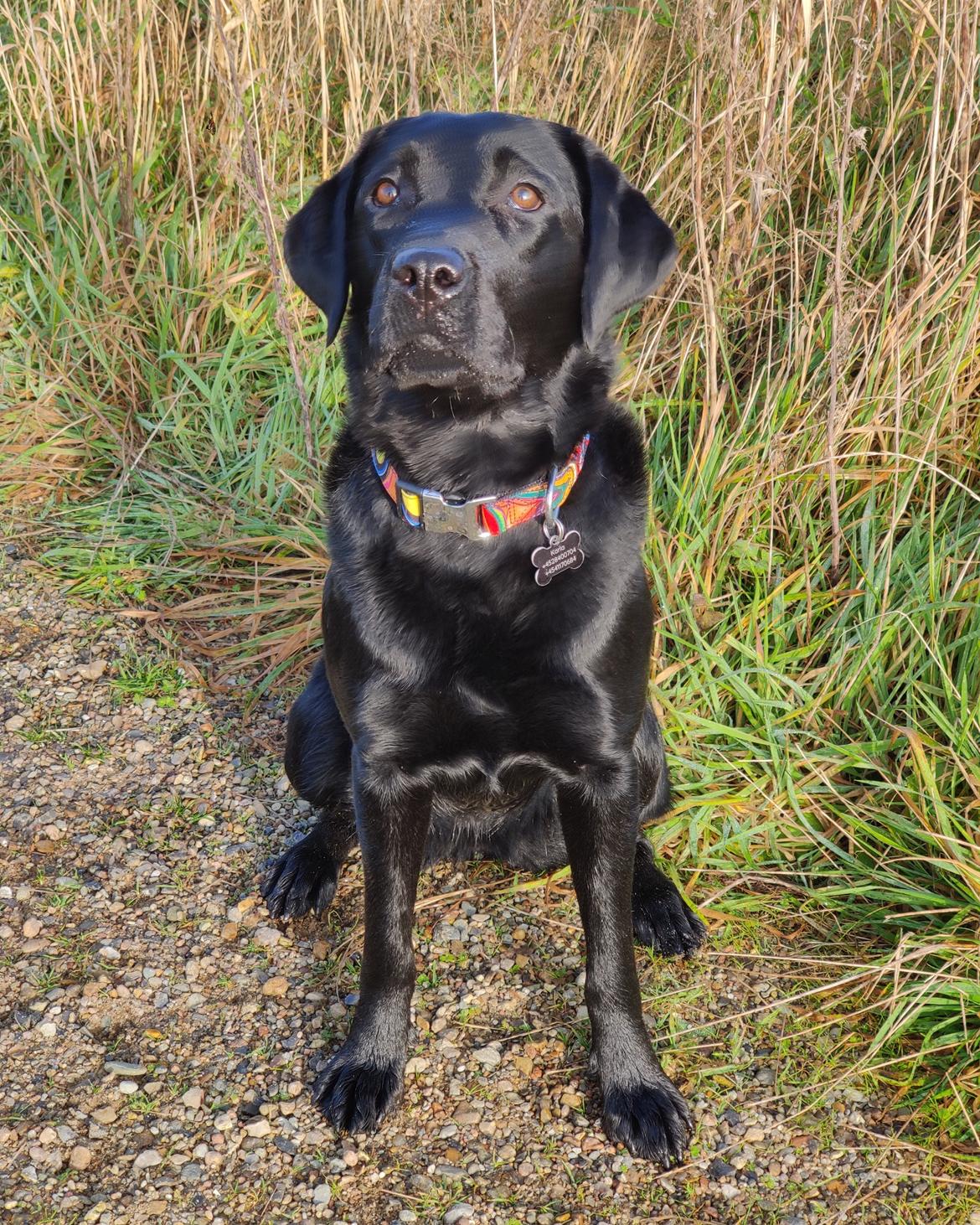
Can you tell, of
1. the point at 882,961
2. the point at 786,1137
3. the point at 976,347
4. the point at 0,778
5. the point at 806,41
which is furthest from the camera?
the point at 0,778

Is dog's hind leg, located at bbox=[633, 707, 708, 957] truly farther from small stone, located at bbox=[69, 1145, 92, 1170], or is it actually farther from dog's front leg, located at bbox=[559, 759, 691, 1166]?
small stone, located at bbox=[69, 1145, 92, 1170]

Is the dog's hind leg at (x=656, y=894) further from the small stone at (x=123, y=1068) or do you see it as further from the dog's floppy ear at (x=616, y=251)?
the small stone at (x=123, y=1068)

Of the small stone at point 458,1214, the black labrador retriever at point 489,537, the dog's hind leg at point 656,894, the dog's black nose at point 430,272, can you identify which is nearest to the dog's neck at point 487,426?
the black labrador retriever at point 489,537

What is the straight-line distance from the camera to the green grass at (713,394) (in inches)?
100

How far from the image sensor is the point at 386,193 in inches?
81.7

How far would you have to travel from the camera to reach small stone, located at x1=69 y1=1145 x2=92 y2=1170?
204cm

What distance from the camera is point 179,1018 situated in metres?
2.36

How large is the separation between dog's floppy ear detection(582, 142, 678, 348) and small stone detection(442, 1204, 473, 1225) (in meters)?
1.46

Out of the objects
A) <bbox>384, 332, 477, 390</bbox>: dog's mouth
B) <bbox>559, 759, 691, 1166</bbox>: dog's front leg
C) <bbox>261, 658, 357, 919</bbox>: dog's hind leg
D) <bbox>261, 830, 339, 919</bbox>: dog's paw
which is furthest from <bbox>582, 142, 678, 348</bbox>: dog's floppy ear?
<bbox>261, 830, 339, 919</bbox>: dog's paw

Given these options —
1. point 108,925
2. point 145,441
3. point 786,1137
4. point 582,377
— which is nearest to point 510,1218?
point 786,1137

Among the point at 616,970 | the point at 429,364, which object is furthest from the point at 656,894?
the point at 429,364

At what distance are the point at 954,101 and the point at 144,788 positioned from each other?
2.53 m

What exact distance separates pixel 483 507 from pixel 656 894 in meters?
1.00

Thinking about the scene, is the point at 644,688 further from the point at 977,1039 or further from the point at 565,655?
the point at 977,1039
